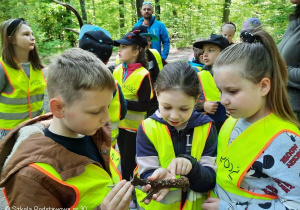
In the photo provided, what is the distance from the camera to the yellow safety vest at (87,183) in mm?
1368

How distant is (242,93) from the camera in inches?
61.7

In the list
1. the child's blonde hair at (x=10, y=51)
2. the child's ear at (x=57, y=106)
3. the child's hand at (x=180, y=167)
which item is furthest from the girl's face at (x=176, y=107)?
the child's blonde hair at (x=10, y=51)

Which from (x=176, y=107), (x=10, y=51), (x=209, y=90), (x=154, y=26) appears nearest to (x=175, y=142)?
(x=176, y=107)

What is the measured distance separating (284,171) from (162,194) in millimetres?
736

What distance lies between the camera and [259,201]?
151cm

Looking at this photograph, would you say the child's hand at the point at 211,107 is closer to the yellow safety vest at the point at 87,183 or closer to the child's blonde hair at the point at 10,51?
the yellow safety vest at the point at 87,183

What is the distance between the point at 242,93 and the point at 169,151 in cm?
69

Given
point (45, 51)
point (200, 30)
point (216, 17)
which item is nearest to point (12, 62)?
point (45, 51)

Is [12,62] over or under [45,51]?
over

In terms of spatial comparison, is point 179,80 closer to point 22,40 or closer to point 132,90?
point 132,90

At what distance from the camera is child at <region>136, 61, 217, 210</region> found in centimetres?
187

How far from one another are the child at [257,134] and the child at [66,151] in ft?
2.20

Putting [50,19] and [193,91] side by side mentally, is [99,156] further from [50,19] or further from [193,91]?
[50,19]

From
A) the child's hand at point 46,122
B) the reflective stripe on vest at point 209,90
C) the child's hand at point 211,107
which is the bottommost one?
the child's hand at point 211,107
